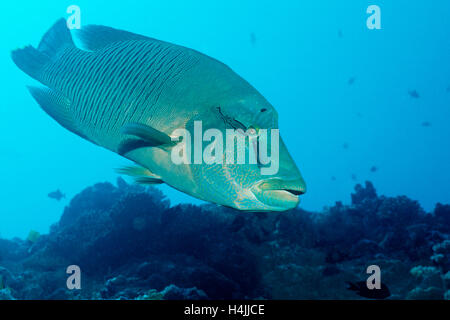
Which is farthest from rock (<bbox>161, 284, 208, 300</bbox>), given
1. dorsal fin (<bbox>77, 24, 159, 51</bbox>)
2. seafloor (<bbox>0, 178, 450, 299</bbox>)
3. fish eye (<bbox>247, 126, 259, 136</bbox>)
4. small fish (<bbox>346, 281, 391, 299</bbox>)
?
fish eye (<bbox>247, 126, 259, 136</bbox>)

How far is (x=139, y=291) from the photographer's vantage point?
5.23m

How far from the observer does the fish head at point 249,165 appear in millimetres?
1209

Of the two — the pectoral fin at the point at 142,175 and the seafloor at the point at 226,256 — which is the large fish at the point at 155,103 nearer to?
the pectoral fin at the point at 142,175

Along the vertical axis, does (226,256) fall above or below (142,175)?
below

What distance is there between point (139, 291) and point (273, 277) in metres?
2.54

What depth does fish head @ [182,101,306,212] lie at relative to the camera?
47.6 inches

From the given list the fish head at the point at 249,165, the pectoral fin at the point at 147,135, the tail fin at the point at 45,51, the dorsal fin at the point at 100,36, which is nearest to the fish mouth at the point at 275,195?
the fish head at the point at 249,165

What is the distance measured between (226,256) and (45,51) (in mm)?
5271

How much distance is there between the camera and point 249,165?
4.03 ft

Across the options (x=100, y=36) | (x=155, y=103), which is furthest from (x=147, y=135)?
(x=100, y=36)

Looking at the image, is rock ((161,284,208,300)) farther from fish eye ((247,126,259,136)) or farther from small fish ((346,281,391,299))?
fish eye ((247,126,259,136))

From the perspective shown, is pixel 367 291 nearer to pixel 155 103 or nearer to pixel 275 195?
pixel 275 195
